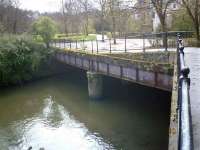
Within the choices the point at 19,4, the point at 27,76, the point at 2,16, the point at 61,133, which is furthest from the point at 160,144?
the point at 19,4

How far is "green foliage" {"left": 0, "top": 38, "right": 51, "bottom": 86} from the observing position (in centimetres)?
3173

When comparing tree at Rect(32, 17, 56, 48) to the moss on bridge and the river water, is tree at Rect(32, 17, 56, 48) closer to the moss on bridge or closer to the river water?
the river water

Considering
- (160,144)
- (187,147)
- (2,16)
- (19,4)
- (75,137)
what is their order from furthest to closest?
(19,4) → (2,16) → (75,137) → (160,144) → (187,147)

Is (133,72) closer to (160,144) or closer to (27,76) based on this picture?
(160,144)

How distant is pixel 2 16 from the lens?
6119cm

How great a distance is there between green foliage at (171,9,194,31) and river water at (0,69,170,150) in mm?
12866

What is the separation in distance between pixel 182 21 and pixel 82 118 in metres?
22.3

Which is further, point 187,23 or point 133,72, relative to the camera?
point 187,23

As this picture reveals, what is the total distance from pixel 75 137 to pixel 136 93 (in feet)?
36.7

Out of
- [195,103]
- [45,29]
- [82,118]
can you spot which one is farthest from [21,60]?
[195,103]

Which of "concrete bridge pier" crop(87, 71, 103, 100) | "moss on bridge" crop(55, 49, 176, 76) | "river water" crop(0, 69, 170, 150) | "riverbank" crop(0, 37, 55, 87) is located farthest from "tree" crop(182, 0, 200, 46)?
"riverbank" crop(0, 37, 55, 87)

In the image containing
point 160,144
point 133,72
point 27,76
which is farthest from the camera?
point 27,76

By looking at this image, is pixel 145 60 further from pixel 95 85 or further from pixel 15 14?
pixel 15 14

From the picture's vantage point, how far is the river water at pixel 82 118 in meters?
16.1
